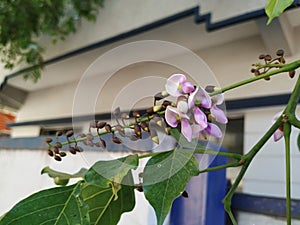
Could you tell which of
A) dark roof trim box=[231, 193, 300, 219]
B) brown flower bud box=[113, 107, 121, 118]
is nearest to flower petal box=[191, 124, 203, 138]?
brown flower bud box=[113, 107, 121, 118]

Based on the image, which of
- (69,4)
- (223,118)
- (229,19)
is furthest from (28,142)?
(69,4)

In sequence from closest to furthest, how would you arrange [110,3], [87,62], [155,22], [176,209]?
[176,209]
[155,22]
[110,3]
[87,62]

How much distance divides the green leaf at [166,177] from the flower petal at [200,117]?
44mm

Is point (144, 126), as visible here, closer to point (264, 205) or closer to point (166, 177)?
point (166, 177)

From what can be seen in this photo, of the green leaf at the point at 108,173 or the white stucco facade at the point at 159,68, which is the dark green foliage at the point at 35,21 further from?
the green leaf at the point at 108,173

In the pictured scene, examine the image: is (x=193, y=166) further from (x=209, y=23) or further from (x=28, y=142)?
(x=209, y=23)

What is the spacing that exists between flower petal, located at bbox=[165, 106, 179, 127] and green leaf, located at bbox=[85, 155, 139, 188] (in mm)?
67

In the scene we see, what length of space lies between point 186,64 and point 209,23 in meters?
1.59

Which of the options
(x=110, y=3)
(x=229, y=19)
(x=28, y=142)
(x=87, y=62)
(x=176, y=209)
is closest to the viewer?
(x=176, y=209)

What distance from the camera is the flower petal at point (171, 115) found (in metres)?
0.33

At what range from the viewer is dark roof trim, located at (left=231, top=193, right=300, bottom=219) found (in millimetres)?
832

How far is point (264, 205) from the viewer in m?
0.90

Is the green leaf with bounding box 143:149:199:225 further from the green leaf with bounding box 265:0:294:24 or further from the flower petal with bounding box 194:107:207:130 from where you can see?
the green leaf with bounding box 265:0:294:24

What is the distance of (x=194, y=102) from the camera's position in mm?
328
